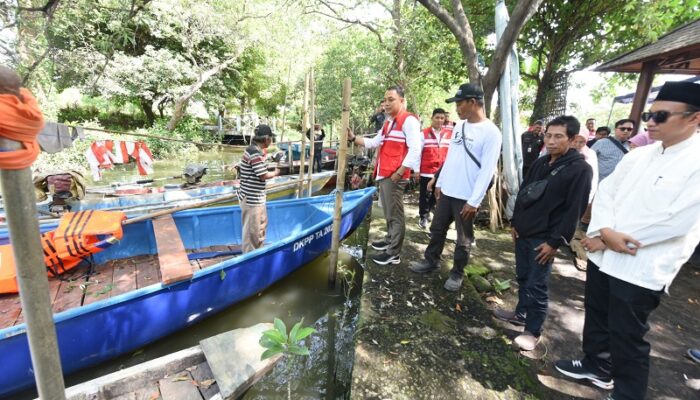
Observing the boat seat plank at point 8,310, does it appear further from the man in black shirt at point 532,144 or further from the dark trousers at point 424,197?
the man in black shirt at point 532,144

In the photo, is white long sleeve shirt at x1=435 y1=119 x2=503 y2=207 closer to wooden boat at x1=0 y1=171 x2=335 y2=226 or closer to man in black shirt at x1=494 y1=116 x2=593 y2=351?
man in black shirt at x1=494 y1=116 x2=593 y2=351

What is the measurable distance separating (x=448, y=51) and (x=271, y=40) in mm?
11134

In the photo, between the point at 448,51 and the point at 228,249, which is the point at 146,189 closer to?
the point at 228,249

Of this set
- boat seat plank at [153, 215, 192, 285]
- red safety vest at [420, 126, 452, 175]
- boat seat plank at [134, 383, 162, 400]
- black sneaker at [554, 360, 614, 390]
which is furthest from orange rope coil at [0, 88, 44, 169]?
red safety vest at [420, 126, 452, 175]

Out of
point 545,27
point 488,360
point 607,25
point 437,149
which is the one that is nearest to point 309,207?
point 437,149

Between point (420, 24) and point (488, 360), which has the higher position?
point (420, 24)

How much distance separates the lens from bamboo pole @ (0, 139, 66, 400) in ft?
2.91

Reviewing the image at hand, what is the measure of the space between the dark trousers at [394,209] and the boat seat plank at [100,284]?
3259 mm

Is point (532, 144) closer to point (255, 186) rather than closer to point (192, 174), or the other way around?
point (255, 186)

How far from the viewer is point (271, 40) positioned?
55.4 ft

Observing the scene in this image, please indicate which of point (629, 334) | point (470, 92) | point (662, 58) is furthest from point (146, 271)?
point (662, 58)

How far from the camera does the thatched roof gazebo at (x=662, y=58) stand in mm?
4969

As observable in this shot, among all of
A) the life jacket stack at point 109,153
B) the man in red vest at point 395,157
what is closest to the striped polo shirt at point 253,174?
the man in red vest at point 395,157

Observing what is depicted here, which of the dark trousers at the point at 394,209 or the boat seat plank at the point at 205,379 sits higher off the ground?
the dark trousers at the point at 394,209
